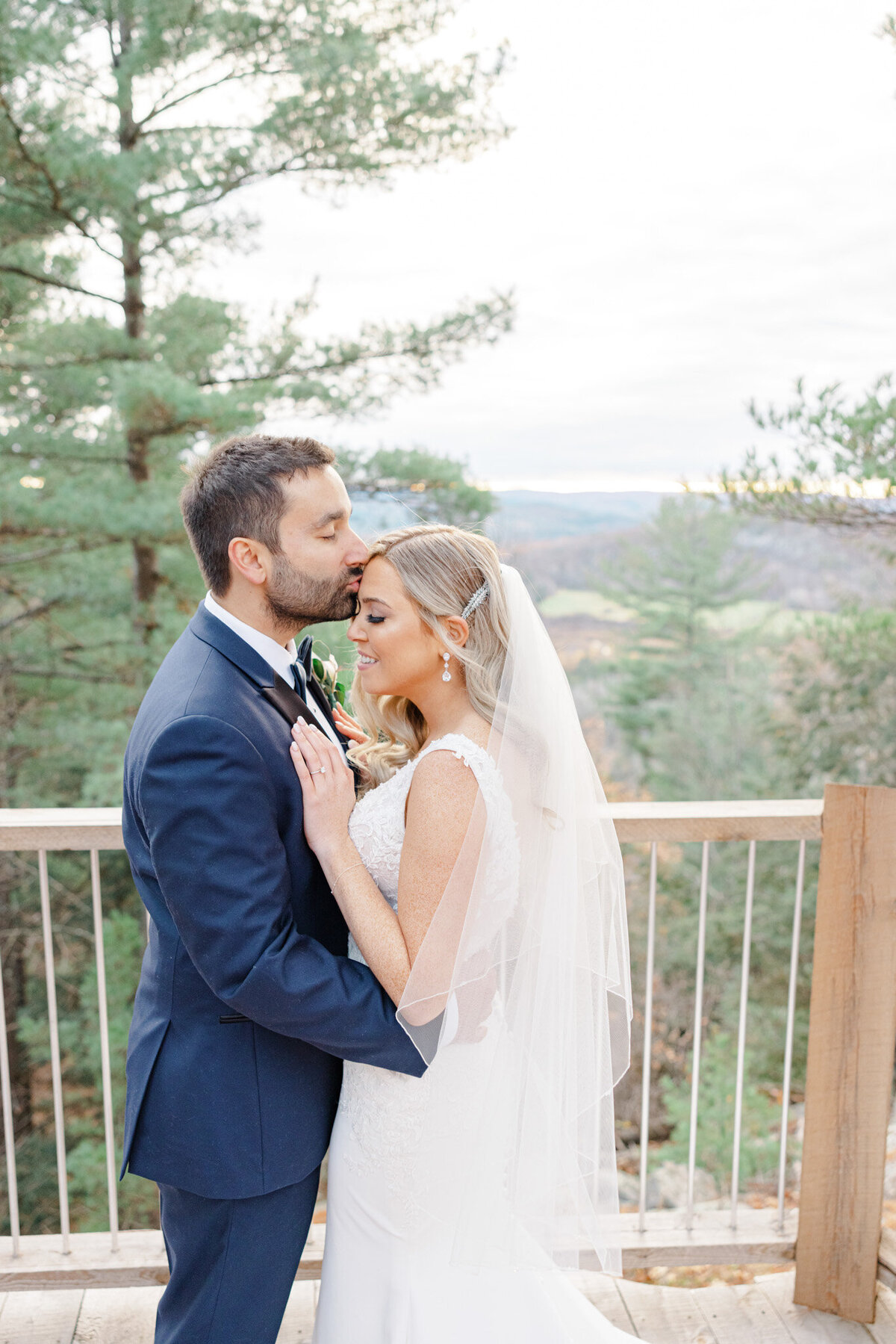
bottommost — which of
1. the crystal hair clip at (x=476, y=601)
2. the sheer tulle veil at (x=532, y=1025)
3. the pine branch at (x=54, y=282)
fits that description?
the sheer tulle veil at (x=532, y=1025)

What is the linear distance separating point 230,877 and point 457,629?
1.96 feet

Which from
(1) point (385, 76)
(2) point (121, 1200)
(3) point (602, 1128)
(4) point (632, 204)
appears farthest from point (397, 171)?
(2) point (121, 1200)

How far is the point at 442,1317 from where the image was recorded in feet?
5.46

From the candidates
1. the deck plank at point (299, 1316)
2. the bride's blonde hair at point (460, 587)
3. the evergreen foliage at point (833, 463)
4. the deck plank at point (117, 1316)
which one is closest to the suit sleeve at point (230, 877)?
the bride's blonde hair at point (460, 587)

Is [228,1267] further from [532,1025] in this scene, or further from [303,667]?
[303,667]

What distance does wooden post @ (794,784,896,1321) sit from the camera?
2215mm

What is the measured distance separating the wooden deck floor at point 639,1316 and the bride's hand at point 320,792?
53.8 inches

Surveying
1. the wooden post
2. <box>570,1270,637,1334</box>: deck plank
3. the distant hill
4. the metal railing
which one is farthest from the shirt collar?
the distant hill

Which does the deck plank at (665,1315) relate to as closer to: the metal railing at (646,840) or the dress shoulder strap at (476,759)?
the metal railing at (646,840)

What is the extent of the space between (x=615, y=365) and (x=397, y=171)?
6.81 meters

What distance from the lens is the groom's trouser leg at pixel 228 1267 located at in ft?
5.38

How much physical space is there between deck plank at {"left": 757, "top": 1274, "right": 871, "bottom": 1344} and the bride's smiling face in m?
1.78

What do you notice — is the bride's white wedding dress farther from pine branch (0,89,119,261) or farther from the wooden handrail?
pine branch (0,89,119,261)

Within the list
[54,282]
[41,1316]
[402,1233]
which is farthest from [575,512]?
[402,1233]
